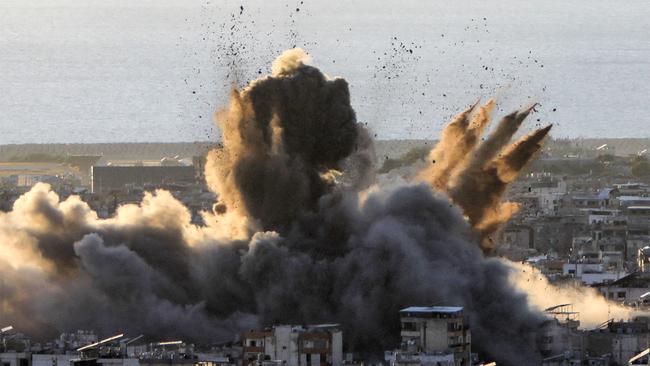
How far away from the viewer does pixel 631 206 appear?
11319 cm

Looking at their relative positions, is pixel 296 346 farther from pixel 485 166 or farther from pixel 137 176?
pixel 137 176

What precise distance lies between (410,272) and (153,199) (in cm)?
1027

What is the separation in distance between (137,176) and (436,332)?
253 feet

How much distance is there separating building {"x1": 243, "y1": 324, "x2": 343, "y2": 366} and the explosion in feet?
9.67

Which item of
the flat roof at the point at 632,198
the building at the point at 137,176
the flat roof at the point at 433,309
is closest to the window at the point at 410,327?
the flat roof at the point at 433,309

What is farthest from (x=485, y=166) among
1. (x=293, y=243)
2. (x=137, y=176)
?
(x=137, y=176)

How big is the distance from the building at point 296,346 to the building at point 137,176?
6870 centimetres

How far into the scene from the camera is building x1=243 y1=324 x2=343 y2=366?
2547 inches

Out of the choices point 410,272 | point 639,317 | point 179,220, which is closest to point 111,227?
point 179,220

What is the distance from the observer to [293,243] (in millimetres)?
73125

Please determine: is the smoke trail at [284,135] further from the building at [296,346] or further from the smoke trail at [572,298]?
the building at [296,346]

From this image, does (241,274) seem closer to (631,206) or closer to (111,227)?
(111,227)

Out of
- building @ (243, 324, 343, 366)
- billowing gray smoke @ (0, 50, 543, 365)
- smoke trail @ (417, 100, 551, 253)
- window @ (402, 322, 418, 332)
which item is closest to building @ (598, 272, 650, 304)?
smoke trail @ (417, 100, 551, 253)

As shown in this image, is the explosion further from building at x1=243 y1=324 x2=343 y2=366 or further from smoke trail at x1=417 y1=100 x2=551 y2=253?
building at x1=243 y1=324 x2=343 y2=366
